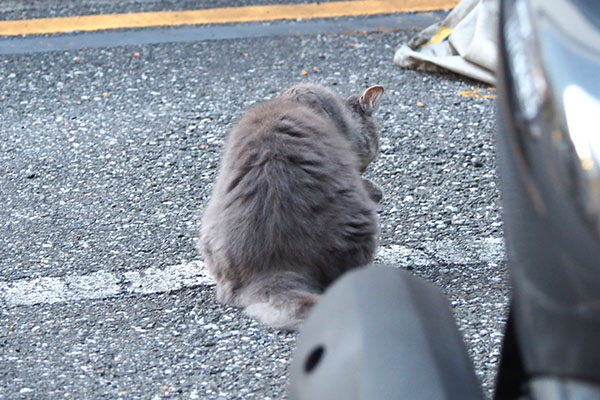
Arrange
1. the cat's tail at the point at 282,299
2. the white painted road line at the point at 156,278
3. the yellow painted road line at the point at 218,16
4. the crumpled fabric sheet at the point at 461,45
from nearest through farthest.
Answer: the cat's tail at the point at 282,299 < the white painted road line at the point at 156,278 < the crumpled fabric sheet at the point at 461,45 < the yellow painted road line at the point at 218,16

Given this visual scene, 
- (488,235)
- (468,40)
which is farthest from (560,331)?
(468,40)

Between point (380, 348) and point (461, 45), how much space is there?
11.3 feet

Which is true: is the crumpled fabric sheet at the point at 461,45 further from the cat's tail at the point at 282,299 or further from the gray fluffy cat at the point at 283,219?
the cat's tail at the point at 282,299

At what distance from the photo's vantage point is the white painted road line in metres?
2.90

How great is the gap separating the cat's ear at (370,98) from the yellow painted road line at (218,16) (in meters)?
1.56

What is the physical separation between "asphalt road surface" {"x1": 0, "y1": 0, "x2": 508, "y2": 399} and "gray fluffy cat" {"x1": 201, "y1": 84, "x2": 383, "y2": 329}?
16 cm

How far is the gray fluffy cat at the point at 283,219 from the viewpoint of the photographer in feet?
8.68

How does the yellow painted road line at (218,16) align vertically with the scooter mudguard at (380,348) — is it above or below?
below

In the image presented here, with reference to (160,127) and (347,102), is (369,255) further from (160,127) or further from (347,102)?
(160,127)

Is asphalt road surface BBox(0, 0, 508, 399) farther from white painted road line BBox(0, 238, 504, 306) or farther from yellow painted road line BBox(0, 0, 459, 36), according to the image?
yellow painted road line BBox(0, 0, 459, 36)

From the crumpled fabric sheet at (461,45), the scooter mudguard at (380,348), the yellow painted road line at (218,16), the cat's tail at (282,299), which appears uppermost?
the scooter mudguard at (380,348)

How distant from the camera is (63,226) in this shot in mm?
3305

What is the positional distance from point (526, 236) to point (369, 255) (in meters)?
1.81

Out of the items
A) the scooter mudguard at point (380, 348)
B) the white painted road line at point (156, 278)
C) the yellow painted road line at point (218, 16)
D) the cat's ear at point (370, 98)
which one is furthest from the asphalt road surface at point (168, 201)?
the scooter mudguard at point (380, 348)
